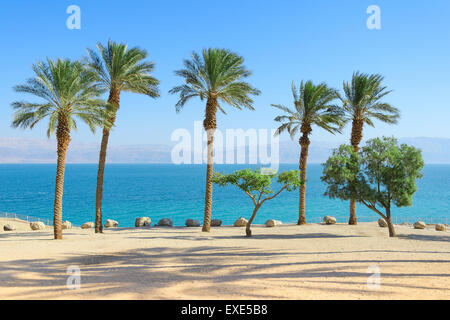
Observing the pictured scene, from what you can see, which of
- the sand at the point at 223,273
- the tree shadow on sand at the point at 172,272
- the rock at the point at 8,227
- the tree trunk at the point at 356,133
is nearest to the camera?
the sand at the point at 223,273

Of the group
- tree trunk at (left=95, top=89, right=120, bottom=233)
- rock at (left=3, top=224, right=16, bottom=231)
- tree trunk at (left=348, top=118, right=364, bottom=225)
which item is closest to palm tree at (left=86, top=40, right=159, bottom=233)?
tree trunk at (left=95, top=89, right=120, bottom=233)

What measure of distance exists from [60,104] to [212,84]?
35.1 ft

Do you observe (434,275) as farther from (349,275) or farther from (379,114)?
(379,114)

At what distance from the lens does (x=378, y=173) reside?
72.4ft

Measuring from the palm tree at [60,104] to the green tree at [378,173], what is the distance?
1679 centimetres

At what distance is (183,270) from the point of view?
35.1 feet

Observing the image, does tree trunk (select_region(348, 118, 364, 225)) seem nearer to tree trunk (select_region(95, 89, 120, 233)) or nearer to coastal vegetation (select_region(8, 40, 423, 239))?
coastal vegetation (select_region(8, 40, 423, 239))

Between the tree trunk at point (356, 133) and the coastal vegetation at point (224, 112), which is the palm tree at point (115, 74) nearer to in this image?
the coastal vegetation at point (224, 112)

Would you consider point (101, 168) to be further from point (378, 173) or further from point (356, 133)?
point (356, 133)

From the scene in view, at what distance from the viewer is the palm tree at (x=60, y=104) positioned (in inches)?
819

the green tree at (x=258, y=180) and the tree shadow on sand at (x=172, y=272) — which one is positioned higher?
the green tree at (x=258, y=180)

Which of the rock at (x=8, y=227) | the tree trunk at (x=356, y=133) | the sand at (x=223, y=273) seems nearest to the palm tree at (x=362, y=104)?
the tree trunk at (x=356, y=133)

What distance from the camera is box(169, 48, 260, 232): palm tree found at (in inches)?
980
